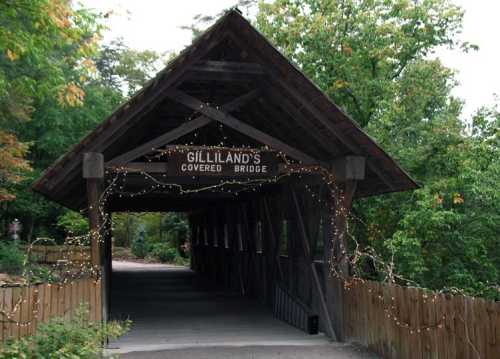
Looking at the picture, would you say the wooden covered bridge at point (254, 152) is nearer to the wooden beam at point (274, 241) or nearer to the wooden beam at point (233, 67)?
the wooden beam at point (233, 67)

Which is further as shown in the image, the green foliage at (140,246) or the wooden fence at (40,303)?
the green foliage at (140,246)

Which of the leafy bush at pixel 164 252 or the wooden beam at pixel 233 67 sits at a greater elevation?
the wooden beam at pixel 233 67

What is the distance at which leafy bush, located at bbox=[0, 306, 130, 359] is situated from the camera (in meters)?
7.09

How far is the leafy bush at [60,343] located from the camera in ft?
23.3

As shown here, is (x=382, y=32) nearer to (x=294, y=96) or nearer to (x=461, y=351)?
(x=294, y=96)

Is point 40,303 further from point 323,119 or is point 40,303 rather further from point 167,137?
point 323,119

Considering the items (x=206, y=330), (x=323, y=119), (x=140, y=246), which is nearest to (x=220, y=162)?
(x=323, y=119)

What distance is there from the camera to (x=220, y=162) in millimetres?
11086

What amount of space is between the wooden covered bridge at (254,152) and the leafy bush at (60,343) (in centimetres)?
256

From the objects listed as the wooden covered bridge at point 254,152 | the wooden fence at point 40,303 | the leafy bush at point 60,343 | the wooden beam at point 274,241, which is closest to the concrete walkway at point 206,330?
the wooden covered bridge at point 254,152

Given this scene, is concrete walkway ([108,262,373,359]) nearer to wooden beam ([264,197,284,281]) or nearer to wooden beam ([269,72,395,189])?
wooden beam ([264,197,284,281])

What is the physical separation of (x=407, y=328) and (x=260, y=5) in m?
14.7

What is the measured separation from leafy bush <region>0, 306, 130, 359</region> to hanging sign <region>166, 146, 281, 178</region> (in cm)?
336

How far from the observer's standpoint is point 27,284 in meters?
9.01
